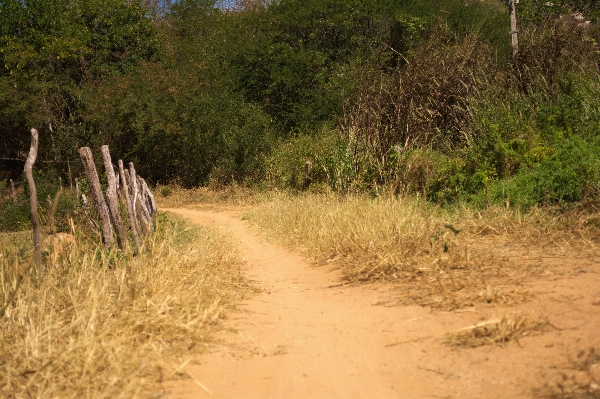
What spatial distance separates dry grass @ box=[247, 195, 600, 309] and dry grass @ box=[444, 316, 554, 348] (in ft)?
1.84

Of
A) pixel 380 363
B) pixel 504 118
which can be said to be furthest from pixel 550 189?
pixel 380 363

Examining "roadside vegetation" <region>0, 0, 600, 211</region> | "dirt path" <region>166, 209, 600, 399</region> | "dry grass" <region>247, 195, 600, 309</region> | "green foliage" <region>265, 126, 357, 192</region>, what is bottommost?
"dirt path" <region>166, 209, 600, 399</region>

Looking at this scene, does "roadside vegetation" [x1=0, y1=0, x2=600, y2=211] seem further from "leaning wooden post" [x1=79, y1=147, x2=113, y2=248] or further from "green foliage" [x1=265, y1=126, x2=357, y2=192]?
"leaning wooden post" [x1=79, y1=147, x2=113, y2=248]

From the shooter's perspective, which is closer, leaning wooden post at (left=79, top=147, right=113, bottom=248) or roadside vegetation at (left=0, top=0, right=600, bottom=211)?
leaning wooden post at (left=79, top=147, right=113, bottom=248)

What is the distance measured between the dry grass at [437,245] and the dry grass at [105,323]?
Result: 5.17 feet

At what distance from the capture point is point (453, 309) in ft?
17.4

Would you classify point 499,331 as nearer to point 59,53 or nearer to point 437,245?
point 437,245

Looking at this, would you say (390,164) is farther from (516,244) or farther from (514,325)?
(514,325)

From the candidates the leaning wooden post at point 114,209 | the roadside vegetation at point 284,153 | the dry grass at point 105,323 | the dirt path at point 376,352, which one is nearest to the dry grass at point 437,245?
the roadside vegetation at point 284,153

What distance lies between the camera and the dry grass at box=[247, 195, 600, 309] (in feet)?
19.0

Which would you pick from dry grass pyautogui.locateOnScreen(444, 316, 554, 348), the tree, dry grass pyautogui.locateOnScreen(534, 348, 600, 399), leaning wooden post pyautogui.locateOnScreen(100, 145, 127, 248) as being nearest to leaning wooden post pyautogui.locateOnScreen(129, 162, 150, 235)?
leaning wooden post pyautogui.locateOnScreen(100, 145, 127, 248)

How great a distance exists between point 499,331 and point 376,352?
2.89 ft

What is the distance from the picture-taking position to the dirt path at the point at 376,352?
13.5 feet

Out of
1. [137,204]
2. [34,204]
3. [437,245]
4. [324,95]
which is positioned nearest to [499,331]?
[437,245]
